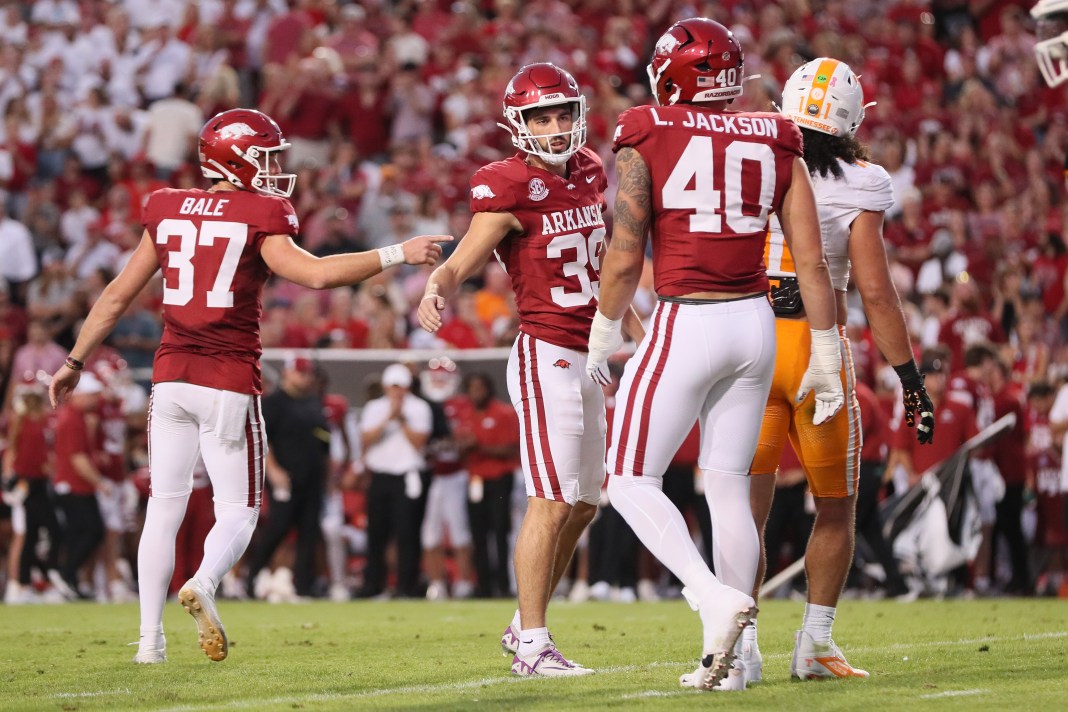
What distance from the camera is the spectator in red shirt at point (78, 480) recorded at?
12578 mm

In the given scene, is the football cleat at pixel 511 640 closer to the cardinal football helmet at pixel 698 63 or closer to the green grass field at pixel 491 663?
the green grass field at pixel 491 663

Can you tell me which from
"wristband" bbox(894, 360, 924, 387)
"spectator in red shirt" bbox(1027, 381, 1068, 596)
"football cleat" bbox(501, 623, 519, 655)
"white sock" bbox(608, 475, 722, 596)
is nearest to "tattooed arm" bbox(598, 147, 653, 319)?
"white sock" bbox(608, 475, 722, 596)

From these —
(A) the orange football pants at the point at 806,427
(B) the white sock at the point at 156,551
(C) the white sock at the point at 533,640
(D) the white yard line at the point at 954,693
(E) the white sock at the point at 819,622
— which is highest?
(A) the orange football pants at the point at 806,427

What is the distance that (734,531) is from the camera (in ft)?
17.1

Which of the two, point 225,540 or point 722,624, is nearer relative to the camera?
point 722,624

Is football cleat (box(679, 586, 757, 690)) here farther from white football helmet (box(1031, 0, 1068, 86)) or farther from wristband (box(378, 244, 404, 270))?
white football helmet (box(1031, 0, 1068, 86))

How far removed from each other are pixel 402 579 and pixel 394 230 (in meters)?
4.10

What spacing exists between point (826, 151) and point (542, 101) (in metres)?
1.11

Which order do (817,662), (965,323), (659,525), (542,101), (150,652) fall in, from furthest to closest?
1. (965,323)
2. (150,652)
3. (542,101)
4. (817,662)
5. (659,525)

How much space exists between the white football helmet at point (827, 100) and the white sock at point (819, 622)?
1738 millimetres

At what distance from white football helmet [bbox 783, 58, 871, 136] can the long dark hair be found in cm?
3

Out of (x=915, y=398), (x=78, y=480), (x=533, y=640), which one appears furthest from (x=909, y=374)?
(x=78, y=480)

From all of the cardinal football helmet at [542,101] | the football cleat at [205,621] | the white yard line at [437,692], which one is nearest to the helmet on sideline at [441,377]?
the white yard line at [437,692]

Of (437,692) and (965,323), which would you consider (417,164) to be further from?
(437,692)
